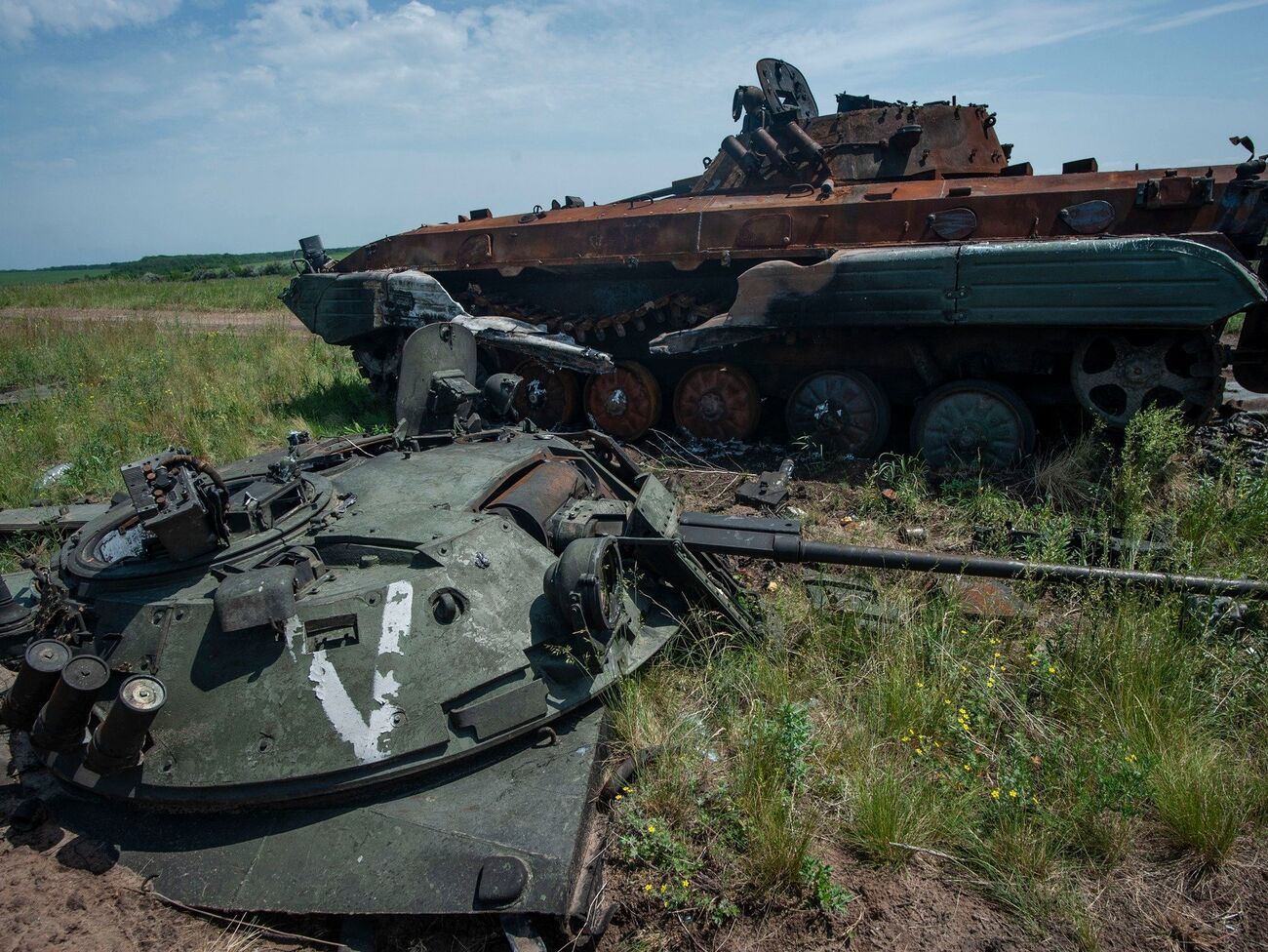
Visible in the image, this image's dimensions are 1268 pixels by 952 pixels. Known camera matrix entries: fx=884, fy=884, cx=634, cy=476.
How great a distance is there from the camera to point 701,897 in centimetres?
294

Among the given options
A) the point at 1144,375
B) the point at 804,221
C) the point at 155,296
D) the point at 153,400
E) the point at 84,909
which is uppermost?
the point at 804,221

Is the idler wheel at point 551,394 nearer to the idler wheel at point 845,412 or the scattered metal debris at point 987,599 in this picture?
the idler wheel at point 845,412

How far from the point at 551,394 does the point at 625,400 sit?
0.87 m

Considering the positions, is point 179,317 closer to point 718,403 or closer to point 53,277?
point 718,403

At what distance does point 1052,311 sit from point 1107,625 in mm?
3331

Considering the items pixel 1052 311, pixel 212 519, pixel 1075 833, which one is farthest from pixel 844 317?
pixel 212 519

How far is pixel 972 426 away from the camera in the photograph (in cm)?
709

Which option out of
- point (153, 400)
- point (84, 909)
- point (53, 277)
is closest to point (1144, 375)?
point (84, 909)

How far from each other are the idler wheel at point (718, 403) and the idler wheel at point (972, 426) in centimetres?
160

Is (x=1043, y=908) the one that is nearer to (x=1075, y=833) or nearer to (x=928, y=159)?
(x=1075, y=833)

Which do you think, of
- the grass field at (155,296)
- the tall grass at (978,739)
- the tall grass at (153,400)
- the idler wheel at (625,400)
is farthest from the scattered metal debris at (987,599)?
the grass field at (155,296)

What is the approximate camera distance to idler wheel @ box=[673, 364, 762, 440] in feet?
27.1

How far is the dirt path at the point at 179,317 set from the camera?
18453 millimetres

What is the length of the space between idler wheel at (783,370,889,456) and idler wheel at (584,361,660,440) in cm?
162
